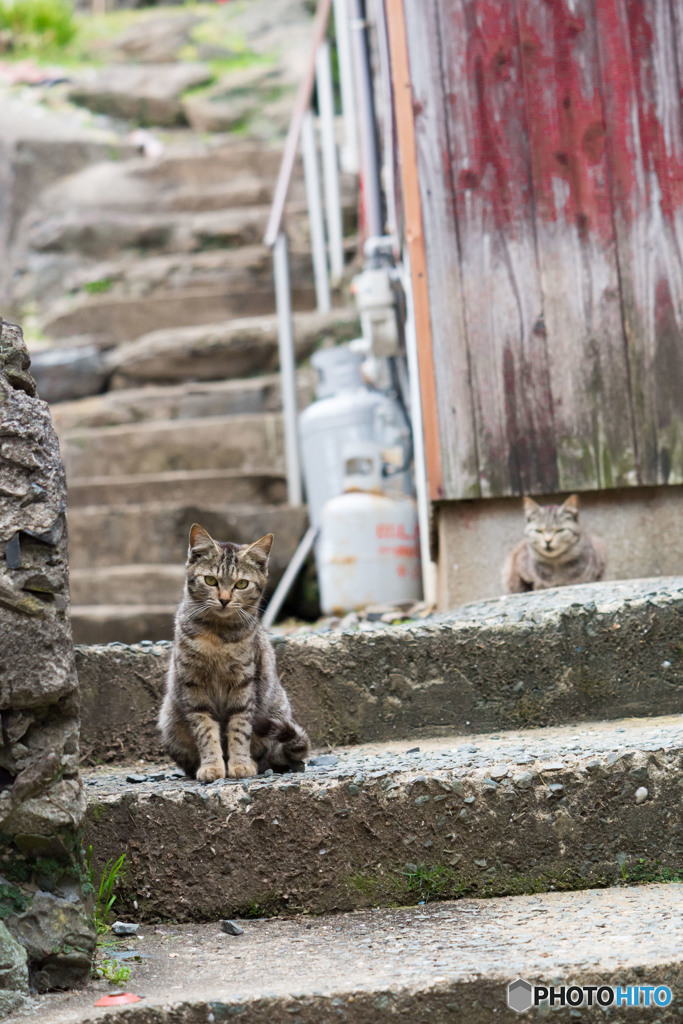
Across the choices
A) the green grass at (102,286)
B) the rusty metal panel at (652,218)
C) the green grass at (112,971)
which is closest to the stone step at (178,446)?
the green grass at (102,286)

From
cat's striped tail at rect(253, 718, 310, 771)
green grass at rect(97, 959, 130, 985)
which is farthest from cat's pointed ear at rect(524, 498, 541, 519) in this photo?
green grass at rect(97, 959, 130, 985)

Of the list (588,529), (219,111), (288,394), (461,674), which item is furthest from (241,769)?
(219,111)

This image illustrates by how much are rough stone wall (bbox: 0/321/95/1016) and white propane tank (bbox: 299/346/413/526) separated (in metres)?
3.83

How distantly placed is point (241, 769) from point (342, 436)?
3531 mm

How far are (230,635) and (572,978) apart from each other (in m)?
1.30

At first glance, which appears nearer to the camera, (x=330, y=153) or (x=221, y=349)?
(x=221, y=349)

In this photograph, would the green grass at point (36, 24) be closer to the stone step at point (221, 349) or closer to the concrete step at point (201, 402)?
the stone step at point (221, 349)

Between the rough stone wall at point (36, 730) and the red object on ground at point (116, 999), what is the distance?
119 millimetres

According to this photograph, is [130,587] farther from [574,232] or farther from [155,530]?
[574,232]

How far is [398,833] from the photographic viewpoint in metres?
2.24

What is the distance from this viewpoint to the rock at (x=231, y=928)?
7.05ft

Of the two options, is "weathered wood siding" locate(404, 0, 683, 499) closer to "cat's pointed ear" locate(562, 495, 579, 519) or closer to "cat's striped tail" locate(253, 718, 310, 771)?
"cat's pointed ear" locate(562, 495, 579, 519)

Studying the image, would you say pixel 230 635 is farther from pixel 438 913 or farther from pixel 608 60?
pixel 608 60

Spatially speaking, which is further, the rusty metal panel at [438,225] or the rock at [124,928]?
the rusty metal panel at [438,225]
